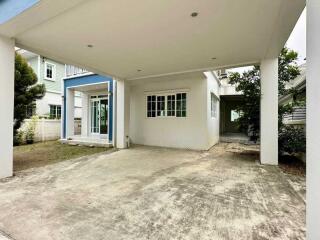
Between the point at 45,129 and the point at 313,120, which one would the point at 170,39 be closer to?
the point at 313,120

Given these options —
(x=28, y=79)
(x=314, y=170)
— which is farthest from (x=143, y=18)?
(x=28, y=79)

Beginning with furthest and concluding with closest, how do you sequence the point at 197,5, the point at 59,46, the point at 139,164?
the point at 139,164 < the point at 59,46 < the point at 197,5

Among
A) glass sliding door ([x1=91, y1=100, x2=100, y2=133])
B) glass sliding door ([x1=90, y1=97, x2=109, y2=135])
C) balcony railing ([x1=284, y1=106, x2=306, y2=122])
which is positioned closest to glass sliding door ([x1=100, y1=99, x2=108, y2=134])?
glass sliding door ([x1=90, y1=97, x2=109, y2=135])

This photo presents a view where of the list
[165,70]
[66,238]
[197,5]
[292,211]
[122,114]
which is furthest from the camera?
[122,114]

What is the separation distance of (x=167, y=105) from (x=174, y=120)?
2.87ft

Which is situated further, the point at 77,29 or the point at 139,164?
the point at 139,164

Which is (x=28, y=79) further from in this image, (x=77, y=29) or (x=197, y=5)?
(x=197, y=5)

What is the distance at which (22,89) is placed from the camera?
5.65 meters

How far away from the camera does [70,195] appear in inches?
123

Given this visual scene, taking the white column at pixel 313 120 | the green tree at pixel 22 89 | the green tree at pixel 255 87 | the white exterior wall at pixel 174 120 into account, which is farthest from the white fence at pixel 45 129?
the white column at pixel 313 120

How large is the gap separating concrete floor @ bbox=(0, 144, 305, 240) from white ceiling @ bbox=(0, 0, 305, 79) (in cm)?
329

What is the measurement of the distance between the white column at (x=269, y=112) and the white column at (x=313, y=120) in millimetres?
4352

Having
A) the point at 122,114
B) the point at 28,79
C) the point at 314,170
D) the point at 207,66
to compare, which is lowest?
the point at 314,170

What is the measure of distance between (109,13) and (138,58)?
2.37 meters
